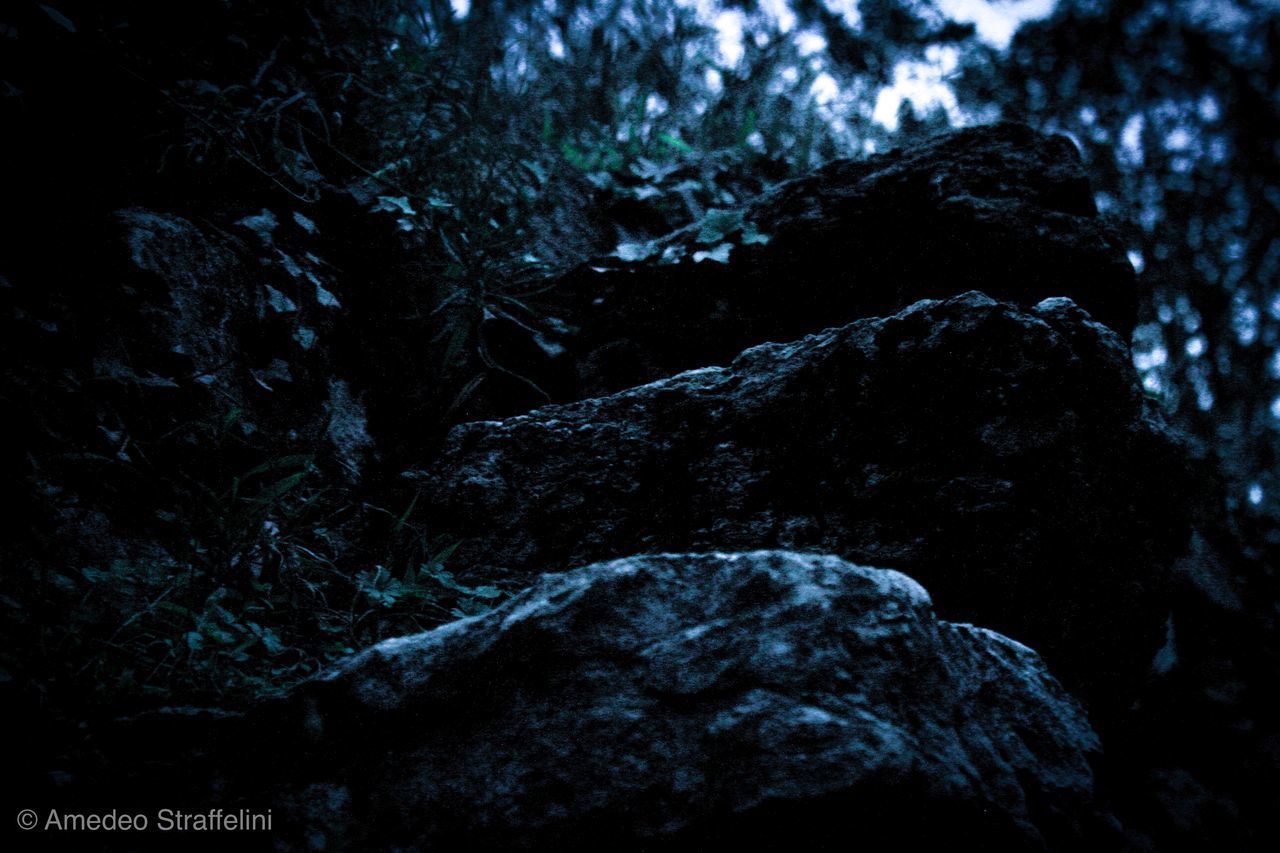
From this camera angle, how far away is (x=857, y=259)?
2629mm

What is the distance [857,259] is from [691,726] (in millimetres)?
2025

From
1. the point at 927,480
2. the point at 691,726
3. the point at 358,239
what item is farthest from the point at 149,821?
the point at 358,239

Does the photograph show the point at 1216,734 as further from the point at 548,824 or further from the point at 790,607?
the point at 548,824

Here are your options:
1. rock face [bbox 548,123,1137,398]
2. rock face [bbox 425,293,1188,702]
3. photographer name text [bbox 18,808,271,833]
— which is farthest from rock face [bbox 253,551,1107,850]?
rock face [bbox 548,123,1137,398]

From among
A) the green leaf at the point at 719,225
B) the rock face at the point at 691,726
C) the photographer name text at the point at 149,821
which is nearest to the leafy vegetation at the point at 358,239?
the green leaf at the point at 719,225

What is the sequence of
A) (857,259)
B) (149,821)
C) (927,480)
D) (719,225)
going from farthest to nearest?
1. (719,225)
2. (857,259)
3. (927,480)
4. (149,821)

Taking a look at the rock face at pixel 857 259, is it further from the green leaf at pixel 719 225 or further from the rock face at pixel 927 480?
the rock face at pixel 927 480

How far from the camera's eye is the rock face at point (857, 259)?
7.93 feet

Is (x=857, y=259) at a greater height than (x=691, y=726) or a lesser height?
greater

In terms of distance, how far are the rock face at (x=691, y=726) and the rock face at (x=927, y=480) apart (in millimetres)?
460

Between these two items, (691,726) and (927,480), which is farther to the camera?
(927,480)

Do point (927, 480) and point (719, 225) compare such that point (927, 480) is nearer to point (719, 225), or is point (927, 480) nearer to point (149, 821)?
point (719, 225)

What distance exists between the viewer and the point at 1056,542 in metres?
1.78

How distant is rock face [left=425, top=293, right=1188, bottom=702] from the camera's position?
1780 mm
